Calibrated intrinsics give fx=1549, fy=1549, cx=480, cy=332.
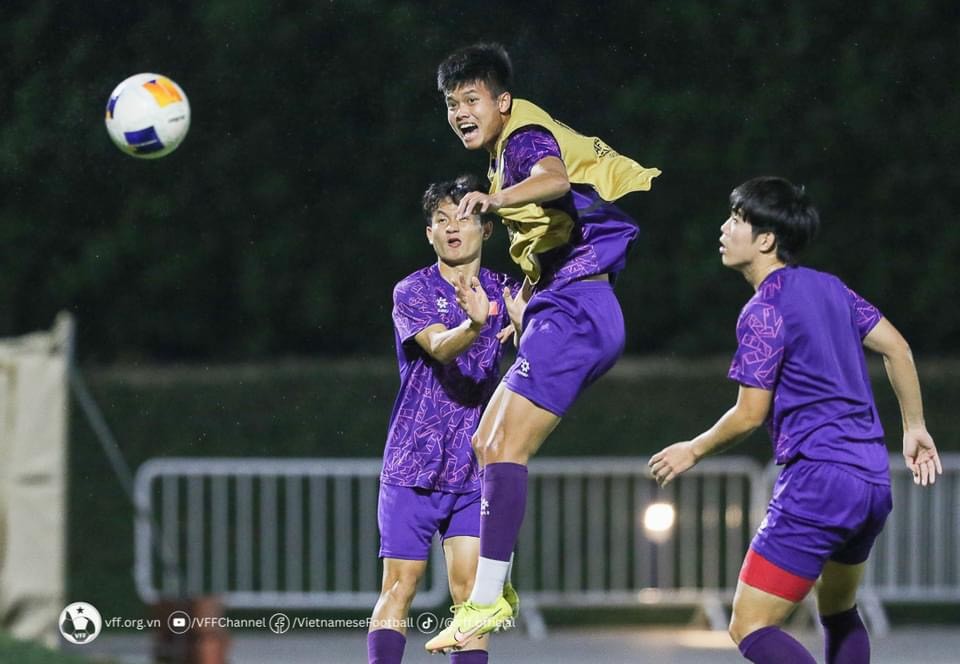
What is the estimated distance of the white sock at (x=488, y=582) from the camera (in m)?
4.70

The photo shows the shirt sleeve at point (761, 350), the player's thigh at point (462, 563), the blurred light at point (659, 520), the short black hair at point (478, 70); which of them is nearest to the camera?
the shirt sleeve at point (761, 350)

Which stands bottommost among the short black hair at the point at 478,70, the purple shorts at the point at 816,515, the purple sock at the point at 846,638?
the purple sock at the point at 846,638

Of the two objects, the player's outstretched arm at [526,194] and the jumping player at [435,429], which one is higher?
the player's outstretched arm at [526,194]

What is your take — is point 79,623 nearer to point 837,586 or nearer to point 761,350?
point 837,586

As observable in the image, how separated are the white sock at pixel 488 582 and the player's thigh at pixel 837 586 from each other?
1.01 metres

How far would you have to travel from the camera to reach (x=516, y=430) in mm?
4742

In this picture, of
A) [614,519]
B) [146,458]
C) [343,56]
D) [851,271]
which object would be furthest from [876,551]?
[343,56]

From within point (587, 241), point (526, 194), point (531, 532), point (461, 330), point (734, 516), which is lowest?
point (531, 532)

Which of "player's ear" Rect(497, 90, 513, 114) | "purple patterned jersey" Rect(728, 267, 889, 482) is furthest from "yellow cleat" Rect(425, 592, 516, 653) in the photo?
"player's ear" Rect(497, 90, 513, 114)

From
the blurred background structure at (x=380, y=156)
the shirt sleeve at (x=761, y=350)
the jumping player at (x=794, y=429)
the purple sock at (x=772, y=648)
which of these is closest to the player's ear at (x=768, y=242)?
the jumping player at (x=794, y=429)

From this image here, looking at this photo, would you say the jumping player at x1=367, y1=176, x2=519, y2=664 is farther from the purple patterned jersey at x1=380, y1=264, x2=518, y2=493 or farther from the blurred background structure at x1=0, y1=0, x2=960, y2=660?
the blurred background structure at x1=0, y1=0, x2=960, y2=660

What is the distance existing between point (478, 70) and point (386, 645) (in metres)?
1.90

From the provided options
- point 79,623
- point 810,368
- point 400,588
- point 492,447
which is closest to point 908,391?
point 810,368

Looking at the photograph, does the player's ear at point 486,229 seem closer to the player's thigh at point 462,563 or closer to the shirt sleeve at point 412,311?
the shirt sleeve at point 412,311
